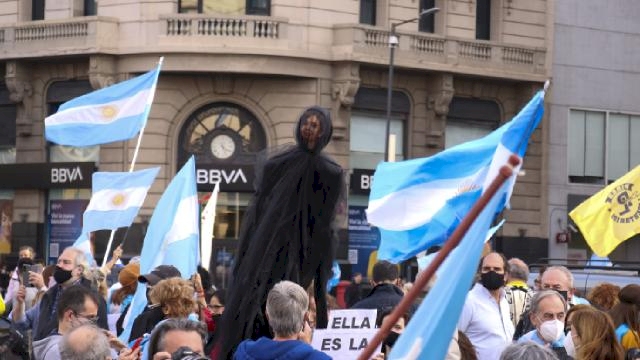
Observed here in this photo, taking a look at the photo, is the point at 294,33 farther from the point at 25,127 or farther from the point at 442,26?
the point at 25,127

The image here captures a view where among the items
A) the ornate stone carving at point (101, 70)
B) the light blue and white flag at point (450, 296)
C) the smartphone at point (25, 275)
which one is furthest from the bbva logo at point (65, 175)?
the light blue and white flag at point (450, 296)

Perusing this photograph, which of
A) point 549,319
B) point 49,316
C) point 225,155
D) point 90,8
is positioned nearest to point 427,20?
point 225,155

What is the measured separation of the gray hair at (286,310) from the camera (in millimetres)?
7301

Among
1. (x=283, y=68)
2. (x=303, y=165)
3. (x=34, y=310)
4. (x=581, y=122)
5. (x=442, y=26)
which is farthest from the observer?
(x=581, y=122)

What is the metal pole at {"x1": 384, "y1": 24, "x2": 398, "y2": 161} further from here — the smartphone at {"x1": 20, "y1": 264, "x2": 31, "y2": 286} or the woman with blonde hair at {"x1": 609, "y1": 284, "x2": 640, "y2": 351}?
the woman with blonde hair at {"x1": 609, "y1": 284, "x2": 640, "y2": 351}

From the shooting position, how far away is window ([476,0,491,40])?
38375 mm

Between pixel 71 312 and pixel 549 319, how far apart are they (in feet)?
9.13

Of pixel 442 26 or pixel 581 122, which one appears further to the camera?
Answer: pixel 581 122

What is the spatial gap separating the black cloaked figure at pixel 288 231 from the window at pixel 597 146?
3166 centimetres

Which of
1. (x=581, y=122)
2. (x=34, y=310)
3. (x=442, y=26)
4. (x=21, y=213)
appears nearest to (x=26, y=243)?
(x=21, y=213)

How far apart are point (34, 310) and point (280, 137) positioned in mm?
22986

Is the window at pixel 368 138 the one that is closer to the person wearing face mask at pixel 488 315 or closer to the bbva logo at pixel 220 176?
the bbva logo at pixel 220 176

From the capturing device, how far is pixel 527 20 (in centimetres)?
3888

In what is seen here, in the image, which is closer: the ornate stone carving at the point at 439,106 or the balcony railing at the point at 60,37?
the balcony railing at the point at 60,37
